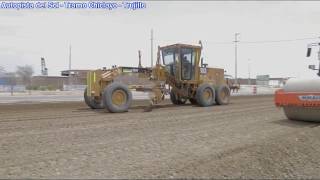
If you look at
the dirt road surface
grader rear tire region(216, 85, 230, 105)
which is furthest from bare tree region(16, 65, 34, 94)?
the dirt road surface

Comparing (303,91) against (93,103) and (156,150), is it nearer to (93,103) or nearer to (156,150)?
(156,150)

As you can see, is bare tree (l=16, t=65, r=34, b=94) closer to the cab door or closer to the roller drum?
the cab door

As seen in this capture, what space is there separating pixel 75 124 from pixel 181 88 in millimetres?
7804

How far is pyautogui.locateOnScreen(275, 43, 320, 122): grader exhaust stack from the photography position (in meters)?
10.9

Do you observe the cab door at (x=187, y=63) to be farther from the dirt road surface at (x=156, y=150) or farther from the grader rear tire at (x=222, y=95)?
the dirt road surface at (x=156, y=150)

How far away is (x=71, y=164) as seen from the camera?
6039mm

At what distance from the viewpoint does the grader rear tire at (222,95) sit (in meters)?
18.7

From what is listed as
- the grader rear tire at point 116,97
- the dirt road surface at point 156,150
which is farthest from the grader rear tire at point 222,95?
the dirt road surface at point 156,150

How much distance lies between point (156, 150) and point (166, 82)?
33.0ft

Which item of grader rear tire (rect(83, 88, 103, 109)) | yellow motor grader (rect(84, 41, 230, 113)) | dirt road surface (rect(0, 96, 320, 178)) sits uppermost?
yellow motor grader (rect(84, 41, 230, 113))

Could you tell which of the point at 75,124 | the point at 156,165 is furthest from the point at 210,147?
the point at 75,124

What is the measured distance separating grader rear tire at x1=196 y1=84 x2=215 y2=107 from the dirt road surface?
20.8ft

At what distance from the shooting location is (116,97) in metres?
14.5

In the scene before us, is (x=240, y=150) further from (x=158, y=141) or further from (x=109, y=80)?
(x=109, y=80)
